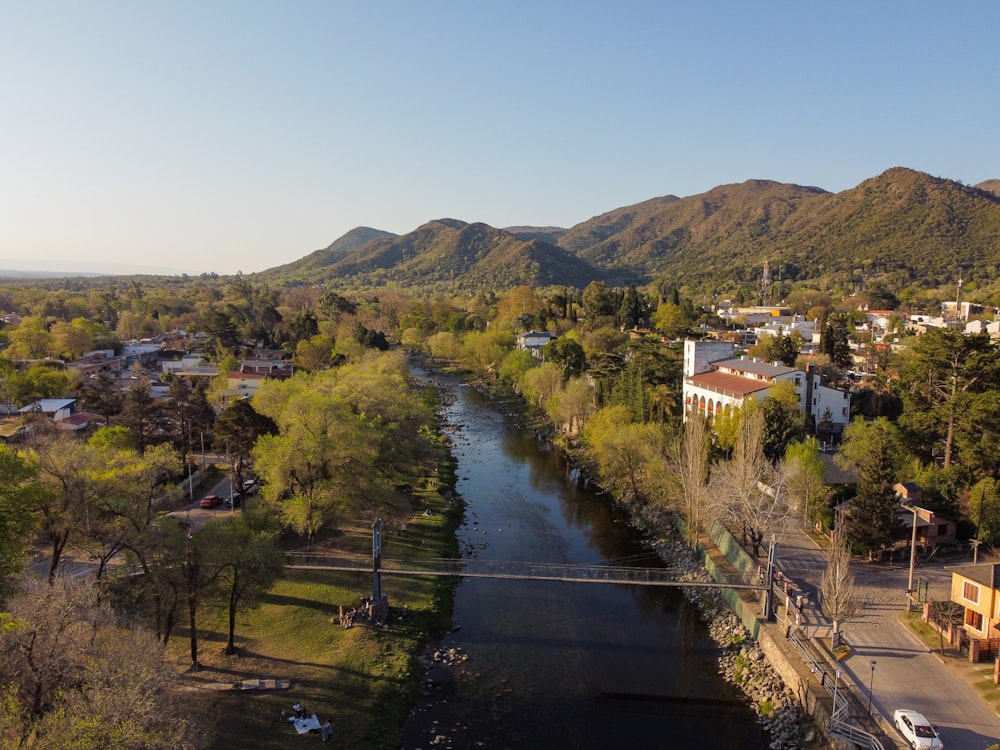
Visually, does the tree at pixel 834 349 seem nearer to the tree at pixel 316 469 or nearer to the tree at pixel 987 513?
the tree at pixel 987 513

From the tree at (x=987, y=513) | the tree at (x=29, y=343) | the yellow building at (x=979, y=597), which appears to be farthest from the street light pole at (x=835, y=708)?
the tree at (x=29, y=343)

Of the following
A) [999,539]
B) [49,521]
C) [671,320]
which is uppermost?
[671,320]

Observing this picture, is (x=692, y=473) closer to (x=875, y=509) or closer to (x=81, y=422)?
(x=875, y=509)

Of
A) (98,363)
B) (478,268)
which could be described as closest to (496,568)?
(98,363)

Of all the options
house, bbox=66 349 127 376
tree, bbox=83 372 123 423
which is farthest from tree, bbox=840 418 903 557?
house, bbox=66 349 127 376

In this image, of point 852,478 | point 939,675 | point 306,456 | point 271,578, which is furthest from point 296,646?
point 852,478

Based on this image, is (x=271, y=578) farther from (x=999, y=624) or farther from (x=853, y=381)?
(x=853, y=381)
